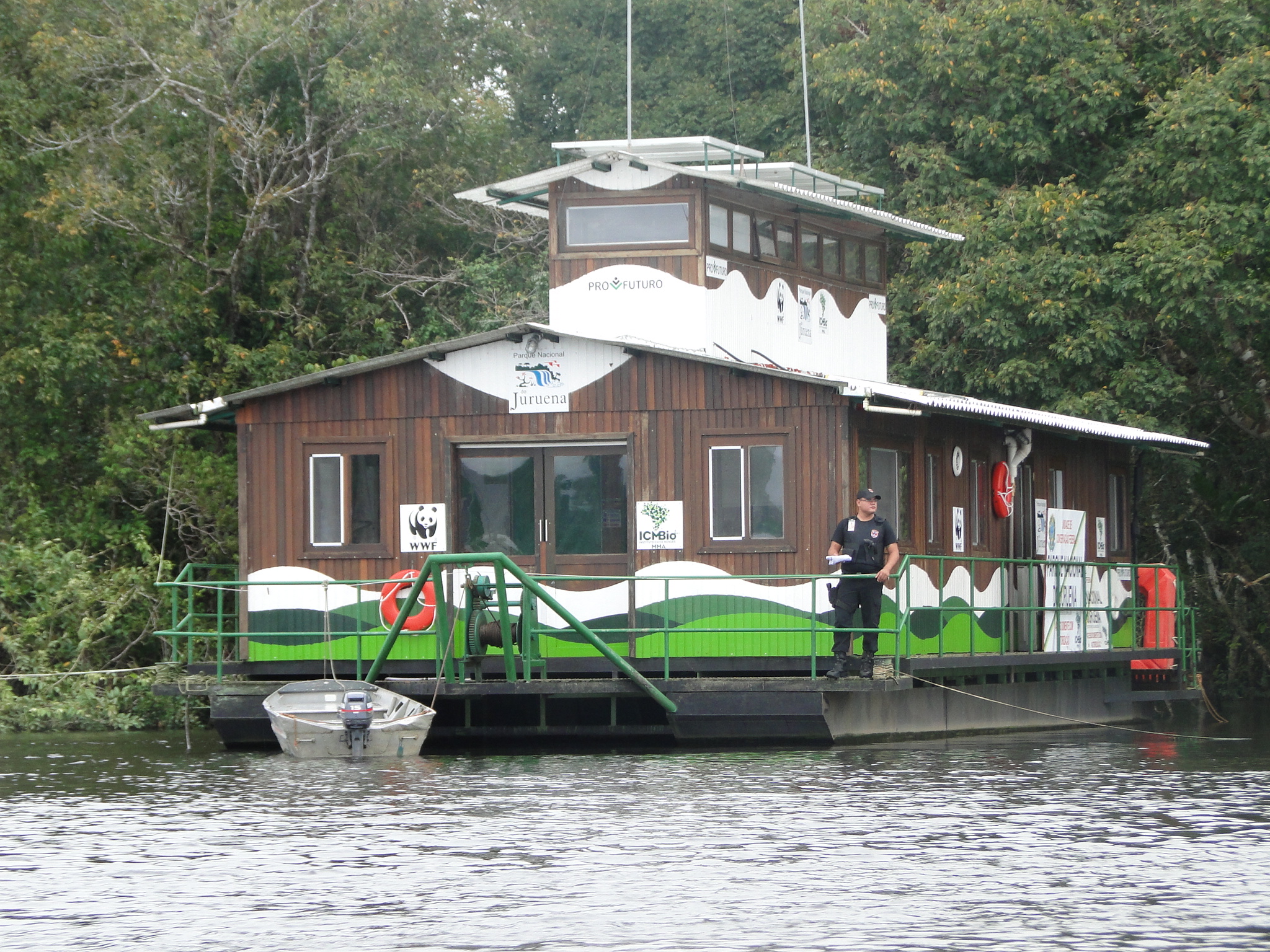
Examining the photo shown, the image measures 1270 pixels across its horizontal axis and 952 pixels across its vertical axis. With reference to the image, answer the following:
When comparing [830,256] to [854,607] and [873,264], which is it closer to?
[873,264]

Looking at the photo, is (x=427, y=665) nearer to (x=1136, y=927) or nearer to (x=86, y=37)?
(x=1136, y=927)

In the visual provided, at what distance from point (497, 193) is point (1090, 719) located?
407 inches

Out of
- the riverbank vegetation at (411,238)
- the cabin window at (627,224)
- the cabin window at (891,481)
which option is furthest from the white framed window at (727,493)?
the riverbank vegetation at (411,238)

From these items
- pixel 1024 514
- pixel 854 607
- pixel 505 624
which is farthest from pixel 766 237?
pixel 505 624

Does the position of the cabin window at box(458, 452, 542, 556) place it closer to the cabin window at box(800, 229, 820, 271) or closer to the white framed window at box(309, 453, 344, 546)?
the white framed window at box(309, 453, 344, 546)

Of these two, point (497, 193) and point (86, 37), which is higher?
point (86, 37)

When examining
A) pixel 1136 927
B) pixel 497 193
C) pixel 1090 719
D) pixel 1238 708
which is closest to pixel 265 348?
pixel 497 193

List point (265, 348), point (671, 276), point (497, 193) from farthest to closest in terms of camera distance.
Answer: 1. point (265, 348)
2. point (497, 193)
3. point (671, 276)

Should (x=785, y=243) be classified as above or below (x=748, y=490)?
above

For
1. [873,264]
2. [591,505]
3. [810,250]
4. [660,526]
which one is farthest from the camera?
[873,264]

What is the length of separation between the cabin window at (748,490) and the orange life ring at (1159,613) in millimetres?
8122

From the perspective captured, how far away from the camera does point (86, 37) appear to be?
3044 centimetres

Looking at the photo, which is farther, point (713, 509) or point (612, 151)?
point (612, 151)

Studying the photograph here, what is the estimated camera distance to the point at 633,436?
67.2 ft
